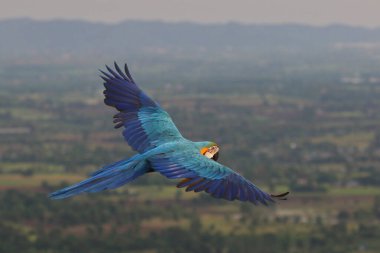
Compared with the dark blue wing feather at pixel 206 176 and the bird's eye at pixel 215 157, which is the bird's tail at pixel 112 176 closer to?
the dark blue wing feather at pixel 206 176

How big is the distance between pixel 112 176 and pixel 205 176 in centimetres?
76

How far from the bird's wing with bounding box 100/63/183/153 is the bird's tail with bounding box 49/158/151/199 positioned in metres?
0.72

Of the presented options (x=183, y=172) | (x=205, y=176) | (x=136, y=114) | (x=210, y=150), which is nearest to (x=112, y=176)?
(x=183, y=172)

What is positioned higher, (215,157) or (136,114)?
(136,114)

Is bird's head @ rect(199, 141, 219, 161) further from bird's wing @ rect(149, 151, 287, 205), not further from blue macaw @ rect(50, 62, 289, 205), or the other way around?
bird's wing @ rect(149, 151, 287, 205)

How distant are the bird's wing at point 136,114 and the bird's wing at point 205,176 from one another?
0.76 meters

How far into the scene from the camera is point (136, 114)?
9.63 meters

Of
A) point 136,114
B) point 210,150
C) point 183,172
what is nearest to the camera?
point 183,172

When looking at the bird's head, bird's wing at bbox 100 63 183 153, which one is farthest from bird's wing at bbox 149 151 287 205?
bird's wing at bbox 100 63 183 153

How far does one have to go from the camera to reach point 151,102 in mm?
9836

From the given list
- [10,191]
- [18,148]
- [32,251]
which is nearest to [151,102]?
[32,251]

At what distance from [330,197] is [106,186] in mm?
112447

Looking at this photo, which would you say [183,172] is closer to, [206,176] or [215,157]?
[206,176]

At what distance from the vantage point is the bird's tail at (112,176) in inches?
281
